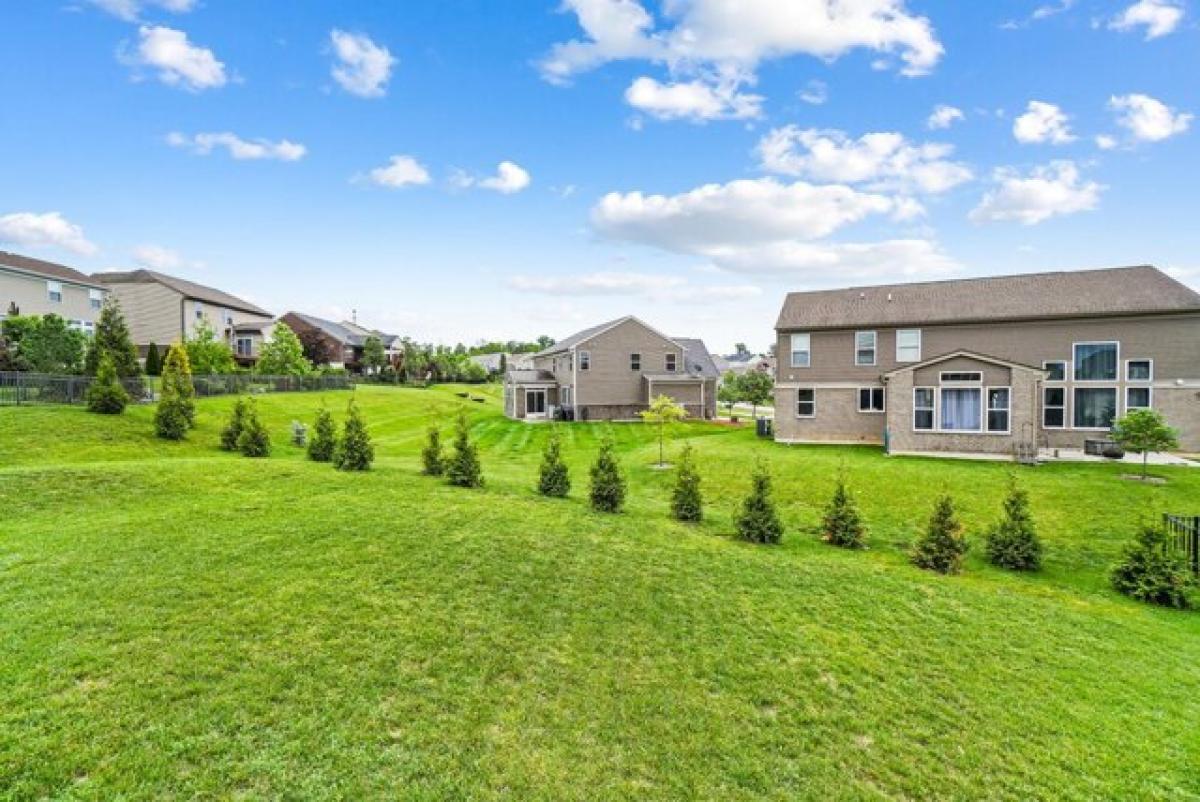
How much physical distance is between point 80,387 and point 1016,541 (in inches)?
1286

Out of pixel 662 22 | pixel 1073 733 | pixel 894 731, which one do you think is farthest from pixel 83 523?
pixel 662 22

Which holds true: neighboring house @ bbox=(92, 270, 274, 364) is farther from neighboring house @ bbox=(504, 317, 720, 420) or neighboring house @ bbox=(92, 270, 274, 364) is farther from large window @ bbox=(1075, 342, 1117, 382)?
large window @ bbox=(1075, 342, 1117, 382)

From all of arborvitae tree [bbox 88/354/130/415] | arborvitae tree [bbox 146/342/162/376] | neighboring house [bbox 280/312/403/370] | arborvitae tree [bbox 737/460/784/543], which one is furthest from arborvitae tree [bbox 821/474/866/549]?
neighboring house [bbox 280/312/403/370]

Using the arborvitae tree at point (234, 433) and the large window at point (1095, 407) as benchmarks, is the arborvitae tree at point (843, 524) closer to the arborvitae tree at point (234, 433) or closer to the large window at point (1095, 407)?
the large window at point (1095, 407)

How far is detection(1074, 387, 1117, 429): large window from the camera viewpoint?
74.5ft

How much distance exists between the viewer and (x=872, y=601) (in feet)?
27.6

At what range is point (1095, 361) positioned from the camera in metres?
22.9

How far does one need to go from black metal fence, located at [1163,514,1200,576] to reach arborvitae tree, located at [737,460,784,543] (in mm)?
7127

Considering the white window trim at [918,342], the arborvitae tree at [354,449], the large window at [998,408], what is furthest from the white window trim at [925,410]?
the arborvitae tree at [354,449]

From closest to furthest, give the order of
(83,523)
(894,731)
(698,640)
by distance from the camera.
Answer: (894,731) → (698,640) → (83,523)

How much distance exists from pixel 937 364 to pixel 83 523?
26719 mm

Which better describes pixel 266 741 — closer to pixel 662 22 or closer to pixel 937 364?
pixel 662 22

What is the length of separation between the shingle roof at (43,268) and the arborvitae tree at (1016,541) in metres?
52.9

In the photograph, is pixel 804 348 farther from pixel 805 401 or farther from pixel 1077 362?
pixel 1077 362
